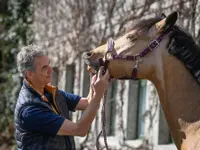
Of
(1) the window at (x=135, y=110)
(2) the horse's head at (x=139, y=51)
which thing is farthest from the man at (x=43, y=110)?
(1) the window at (x=135, y=110)

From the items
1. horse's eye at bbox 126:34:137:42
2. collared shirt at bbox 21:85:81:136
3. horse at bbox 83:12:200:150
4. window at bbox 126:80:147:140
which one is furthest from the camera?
window at bbox 126:80:147:140

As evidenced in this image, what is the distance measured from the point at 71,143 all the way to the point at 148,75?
90 cm

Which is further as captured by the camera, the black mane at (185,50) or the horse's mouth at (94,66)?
the horse's mouth at (94,66)

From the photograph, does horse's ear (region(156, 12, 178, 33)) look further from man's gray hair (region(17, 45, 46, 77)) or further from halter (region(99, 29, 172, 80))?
→ man's gray hair (region(17, 45, 46, 77))

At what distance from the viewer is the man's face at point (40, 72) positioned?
350 centimetres

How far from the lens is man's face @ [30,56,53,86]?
11.5 ft

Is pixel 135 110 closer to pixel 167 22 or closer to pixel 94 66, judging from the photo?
pixel 94 66

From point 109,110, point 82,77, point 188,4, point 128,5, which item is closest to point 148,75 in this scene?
point 188,4

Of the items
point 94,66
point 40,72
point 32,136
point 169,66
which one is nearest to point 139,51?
point 169,66

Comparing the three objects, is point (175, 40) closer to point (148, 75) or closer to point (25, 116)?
point (148, 75)

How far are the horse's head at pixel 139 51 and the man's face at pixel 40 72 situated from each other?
1.18ft

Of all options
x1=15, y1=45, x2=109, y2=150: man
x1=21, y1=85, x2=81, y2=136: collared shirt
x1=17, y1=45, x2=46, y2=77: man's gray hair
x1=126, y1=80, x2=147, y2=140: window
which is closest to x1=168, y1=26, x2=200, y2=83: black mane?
x1=15, y1=45, x2=109, y2=150: man

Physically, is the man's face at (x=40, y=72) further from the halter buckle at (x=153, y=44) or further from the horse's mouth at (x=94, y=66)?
the halter buckle at (x=153, y=44)

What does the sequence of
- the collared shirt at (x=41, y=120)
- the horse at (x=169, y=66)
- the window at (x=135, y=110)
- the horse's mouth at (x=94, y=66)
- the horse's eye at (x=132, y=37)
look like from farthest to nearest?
the window at (x=135, y=110) → the horse's mouth at (x=94, y=66) → the horse's eye at (x=132, y=37) → the collared shirt at (x=41, y=120) → the horse at (x=169, y=66)
